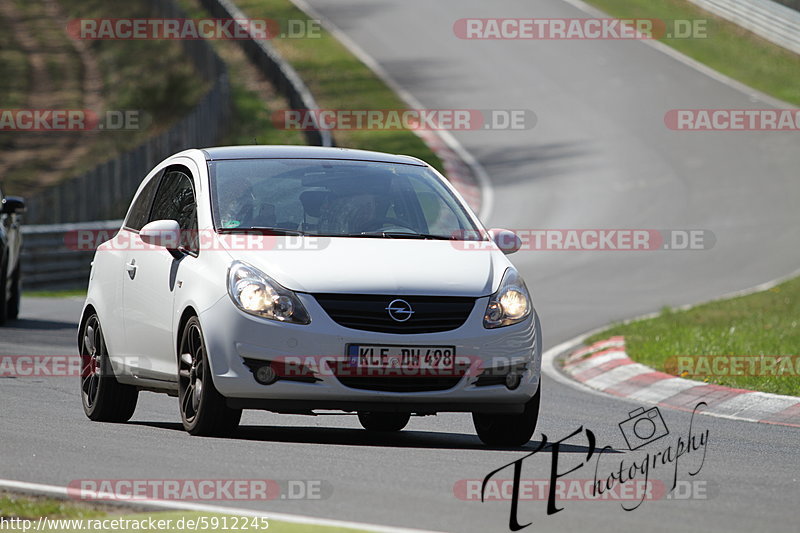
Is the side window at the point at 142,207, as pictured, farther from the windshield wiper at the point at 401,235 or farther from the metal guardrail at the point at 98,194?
the metal guardrail at the point at 98,194

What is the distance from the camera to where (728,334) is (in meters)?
16.0

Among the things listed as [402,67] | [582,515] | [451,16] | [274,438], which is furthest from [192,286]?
[451,16]

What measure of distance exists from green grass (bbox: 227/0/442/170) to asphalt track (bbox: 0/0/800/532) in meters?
1.02

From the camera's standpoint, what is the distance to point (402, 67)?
1870 inches

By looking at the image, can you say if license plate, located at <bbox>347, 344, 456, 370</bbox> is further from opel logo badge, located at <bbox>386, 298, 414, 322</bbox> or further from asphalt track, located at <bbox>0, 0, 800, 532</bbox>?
asphalt track, located at <bbox>0, 0, 800, 532</bbox>

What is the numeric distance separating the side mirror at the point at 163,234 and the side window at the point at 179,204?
111 millimetres

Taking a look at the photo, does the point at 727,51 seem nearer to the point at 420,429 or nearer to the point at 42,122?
the point at 42,122

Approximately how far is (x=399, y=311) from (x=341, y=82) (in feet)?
121

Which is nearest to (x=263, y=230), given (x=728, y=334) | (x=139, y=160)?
(x=728, y=334)

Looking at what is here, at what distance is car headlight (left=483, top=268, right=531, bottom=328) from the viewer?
904 cm
